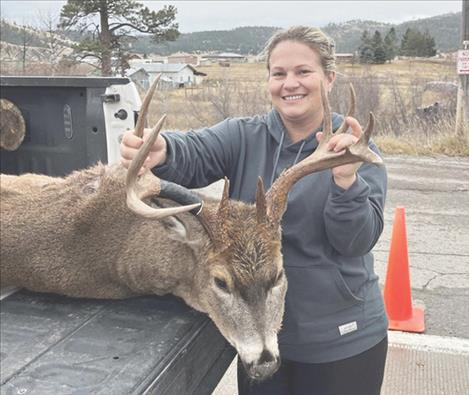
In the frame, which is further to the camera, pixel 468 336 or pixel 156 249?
pixel 468 336

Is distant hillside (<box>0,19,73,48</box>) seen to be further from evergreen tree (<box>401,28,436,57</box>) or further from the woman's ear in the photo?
evergreen tree (<box>401,28,436,57</box>)

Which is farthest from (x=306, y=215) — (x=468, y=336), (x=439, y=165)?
(x=439, y=165)

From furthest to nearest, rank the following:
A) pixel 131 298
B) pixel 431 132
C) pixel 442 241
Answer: pixel 431 132 → pixel 442 241 → pixel 131 298

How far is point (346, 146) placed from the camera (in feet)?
9.18

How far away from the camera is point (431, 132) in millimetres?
14469

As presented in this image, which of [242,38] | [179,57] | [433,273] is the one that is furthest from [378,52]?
[433,273]

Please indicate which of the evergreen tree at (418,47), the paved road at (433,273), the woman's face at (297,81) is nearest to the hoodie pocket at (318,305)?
the woman's face at (297,81)

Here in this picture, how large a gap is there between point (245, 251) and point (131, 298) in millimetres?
1030

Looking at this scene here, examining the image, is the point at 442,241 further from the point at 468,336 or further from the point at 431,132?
the point at 431,132

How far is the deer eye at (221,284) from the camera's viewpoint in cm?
302

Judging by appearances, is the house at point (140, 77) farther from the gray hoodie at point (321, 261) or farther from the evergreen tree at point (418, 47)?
the evergreen tree at point (418, 47)

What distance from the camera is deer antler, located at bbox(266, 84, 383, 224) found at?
2.78 metres

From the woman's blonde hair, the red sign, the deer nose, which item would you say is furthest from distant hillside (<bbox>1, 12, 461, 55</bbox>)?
the red sign

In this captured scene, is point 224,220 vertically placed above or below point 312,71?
below
